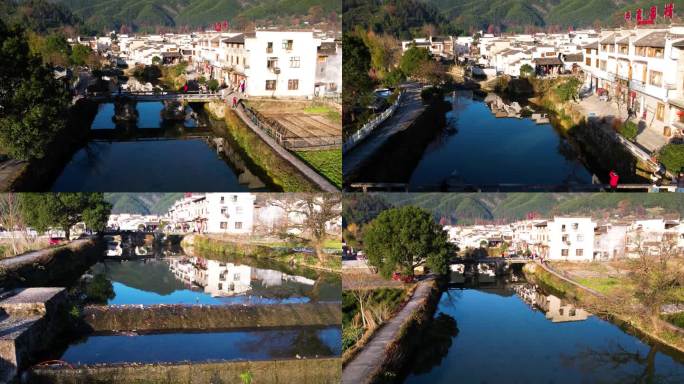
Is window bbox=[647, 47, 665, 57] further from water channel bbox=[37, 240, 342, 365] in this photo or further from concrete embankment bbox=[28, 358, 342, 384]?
concrete embankment bbox=[28, 358, 342, 384]

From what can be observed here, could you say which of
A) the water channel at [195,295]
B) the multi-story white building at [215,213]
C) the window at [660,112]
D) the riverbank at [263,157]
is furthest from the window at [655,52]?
the multi-story white building at [215,213]

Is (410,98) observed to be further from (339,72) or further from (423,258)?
(423,258)

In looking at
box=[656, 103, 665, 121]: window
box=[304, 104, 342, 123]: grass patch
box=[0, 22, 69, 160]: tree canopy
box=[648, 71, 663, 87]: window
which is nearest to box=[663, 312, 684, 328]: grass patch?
Answer: box=[656, 103, 665, 121]: window

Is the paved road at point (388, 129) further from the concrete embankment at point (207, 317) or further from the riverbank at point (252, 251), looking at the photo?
the riverbank at point (252, 251)

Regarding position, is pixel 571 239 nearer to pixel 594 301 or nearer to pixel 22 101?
pixel 594 301

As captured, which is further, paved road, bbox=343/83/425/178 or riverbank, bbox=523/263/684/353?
paved road, bbox=343/83/425/178

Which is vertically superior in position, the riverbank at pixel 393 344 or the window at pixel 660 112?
the window at pixel 660 112
